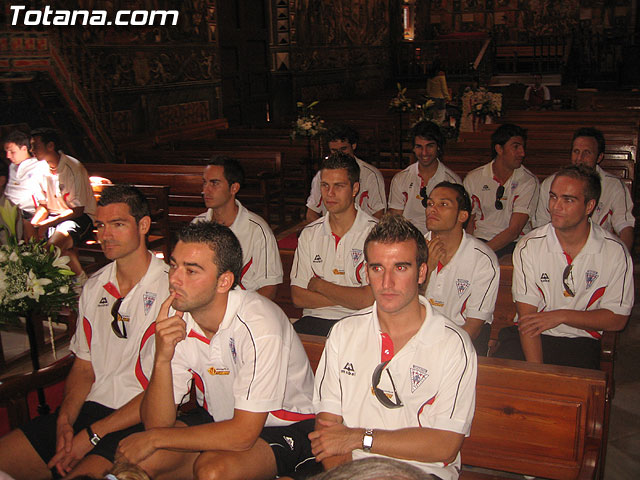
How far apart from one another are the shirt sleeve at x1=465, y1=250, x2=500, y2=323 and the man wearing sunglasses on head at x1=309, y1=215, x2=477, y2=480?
1.15 metres

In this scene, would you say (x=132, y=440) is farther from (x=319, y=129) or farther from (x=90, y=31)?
(x=90, y=31)

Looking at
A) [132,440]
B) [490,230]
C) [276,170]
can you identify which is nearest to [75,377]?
[132,440]

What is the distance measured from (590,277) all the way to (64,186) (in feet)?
17.4

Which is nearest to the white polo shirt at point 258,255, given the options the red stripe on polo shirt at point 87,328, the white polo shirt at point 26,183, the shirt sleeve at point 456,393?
the red stripe on polo shirt at point 87,328

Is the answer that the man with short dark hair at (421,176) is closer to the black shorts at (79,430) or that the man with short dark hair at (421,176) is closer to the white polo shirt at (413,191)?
the white polo shirt at (413,191)

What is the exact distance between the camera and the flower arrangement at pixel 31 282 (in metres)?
3.35

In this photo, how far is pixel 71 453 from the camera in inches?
113

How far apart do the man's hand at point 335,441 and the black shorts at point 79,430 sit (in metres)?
0.96

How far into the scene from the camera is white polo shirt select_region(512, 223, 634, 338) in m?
3.60

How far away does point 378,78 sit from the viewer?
2342 centimetres

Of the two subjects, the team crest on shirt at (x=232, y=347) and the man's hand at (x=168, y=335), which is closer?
the man's hand at (x=168, y=335)

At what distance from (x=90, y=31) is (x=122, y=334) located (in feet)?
29.8

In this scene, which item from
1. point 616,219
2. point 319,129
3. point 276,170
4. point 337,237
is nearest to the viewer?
point 337,237

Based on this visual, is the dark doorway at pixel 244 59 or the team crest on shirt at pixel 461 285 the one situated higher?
the dark doorway at pixel 244 59
